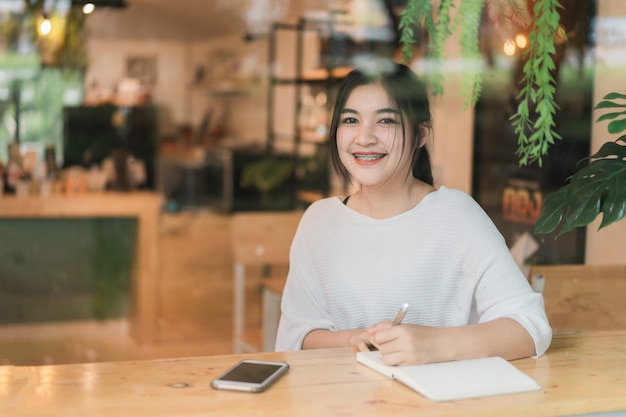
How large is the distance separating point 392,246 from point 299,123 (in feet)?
13.7

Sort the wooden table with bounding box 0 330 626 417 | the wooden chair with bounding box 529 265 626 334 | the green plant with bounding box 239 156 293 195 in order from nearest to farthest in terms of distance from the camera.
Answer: the wooden table with bounding box 0 330 626 417, the wooden chair with bounding box 529 265 626 334, the green plant with bounding box 239 156 293 195

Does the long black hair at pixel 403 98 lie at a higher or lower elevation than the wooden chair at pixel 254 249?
higher

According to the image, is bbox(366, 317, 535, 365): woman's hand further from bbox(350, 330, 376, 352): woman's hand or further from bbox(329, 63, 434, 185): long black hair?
bbox(329, 63, 434, 185): long black hair

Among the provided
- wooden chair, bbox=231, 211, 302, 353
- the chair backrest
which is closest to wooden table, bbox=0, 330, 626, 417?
wooden chair, bbox=231, 211, 302, 353

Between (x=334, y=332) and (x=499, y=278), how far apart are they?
1.21 feet

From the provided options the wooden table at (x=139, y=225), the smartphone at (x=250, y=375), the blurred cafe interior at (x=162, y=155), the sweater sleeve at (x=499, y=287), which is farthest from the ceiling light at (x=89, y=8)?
the smartphone at (x=250, y=375)

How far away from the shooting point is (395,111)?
2016mm

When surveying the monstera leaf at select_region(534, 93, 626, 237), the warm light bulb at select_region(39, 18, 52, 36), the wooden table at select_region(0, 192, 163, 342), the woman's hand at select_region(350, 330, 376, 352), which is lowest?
the wooden table at select_region(0, 192, 163, 342)

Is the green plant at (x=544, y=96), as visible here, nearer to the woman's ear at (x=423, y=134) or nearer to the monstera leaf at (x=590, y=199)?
the monstera leaf at (x=590, y=199)

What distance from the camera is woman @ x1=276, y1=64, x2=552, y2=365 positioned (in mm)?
1986

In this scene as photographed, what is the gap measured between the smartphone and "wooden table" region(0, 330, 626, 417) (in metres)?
0.01

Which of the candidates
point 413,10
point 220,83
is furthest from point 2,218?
point 413,10

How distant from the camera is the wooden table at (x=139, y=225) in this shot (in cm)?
526

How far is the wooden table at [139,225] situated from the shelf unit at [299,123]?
0.99 m
